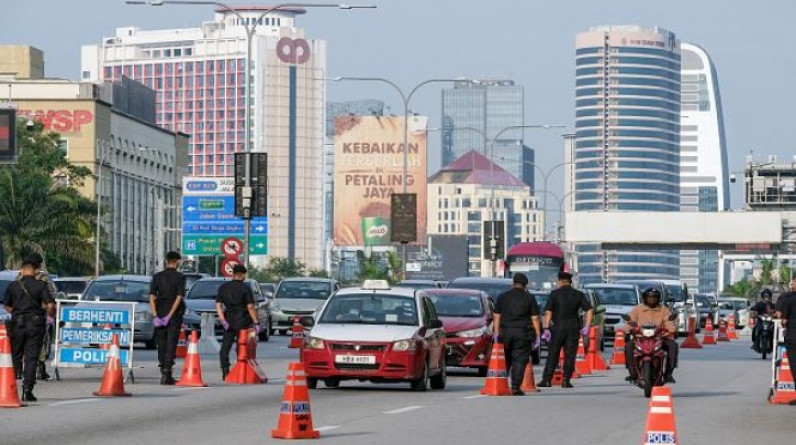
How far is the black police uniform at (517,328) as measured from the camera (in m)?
26.2

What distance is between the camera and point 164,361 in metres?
27.4

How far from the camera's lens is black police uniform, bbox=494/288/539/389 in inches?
1033

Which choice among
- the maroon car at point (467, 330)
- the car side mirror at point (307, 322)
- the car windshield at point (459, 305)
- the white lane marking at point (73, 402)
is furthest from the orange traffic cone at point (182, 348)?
the white lane marking at point (73, 402)

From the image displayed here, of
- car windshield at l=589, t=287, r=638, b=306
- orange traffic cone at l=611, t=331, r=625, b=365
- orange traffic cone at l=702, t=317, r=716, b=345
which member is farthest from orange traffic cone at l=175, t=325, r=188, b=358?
orange traffic cone at l=702, t=317, r=716, b=345

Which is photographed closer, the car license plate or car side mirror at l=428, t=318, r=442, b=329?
the car license plate

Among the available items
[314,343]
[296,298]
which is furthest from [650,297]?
[296,298]

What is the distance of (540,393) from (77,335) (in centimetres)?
597

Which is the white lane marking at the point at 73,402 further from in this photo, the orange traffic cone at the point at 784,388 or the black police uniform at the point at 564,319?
the orange traffic cone at the point at 784,388

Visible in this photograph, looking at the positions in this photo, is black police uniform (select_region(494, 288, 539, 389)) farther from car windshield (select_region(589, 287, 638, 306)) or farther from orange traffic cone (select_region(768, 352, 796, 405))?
car windshield (select_region(589, 287, 638, 306))

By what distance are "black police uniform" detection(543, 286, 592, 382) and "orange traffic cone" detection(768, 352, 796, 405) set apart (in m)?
3.25

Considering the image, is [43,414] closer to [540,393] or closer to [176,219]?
[540,393]

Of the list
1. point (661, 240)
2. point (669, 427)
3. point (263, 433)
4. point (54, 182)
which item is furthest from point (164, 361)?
point (661, 240)

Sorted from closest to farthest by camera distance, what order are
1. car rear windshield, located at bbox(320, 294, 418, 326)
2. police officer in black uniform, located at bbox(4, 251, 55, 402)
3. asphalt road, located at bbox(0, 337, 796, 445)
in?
asphalt road, located at bbox(0, 337, 796, 445) → police officer in black uniform, located at bbox(4, 251, 55, 402) → car rear windshield, located at bbox(320, 294, 418, 326)

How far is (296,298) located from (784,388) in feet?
101
